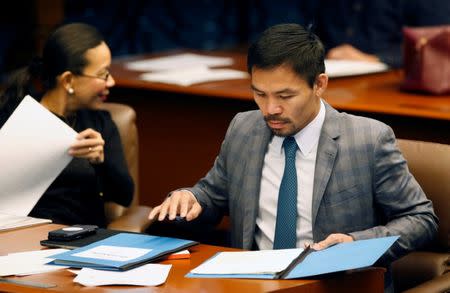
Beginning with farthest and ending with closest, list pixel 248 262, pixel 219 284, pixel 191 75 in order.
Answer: pixel 191 75, pixel 248 262, pixel 219 284

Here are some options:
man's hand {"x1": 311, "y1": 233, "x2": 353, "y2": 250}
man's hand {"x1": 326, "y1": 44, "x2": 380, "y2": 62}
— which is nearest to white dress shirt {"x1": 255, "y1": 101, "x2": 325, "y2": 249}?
man's hand {"x1": 311, "y1": 233, "x2": 353, "y2": 250}

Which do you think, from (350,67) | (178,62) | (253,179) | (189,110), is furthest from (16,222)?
(178,62)

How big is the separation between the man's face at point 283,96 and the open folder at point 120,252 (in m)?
0.42

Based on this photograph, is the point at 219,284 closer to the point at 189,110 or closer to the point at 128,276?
the point at 128,276

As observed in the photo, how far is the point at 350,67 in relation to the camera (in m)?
4.91

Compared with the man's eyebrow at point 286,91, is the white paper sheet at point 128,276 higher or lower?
lower

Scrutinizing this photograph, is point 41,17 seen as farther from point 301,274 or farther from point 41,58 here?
point 301,274

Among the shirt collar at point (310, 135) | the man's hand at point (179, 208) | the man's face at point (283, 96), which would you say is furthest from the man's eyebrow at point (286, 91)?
the man's hand at point (179, 208)

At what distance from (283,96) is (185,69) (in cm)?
228

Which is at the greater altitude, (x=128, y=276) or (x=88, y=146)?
(x=88, y=146)

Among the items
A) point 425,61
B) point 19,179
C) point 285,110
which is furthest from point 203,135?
point 285,110

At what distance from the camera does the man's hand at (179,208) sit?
2823mm

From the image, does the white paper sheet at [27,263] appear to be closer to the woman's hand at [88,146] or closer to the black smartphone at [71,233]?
the black smartphone at [71,233]


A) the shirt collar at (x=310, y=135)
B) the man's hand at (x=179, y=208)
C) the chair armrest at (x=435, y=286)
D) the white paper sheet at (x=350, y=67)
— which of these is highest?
the shirt collar at (x=310, y=135)
